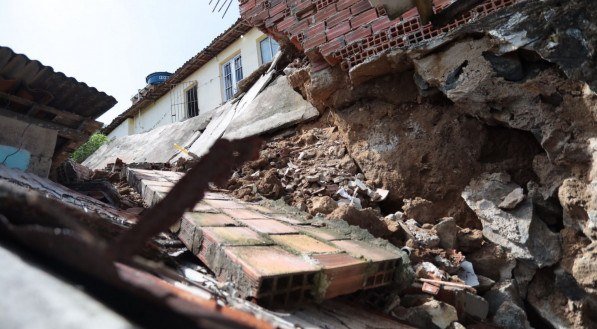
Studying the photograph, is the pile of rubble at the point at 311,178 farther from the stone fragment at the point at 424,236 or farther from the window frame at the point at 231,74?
the window frame at the point at 231,74

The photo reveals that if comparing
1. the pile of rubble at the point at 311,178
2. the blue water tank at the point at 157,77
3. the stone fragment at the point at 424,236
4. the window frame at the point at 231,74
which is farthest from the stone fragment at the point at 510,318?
the blue water tank at the point at 157,77

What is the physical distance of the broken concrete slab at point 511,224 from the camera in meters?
3.61

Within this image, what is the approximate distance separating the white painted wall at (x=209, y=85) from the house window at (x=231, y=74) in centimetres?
15

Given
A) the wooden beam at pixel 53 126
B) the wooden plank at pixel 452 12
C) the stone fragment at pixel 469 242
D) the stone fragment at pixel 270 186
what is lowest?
the stone fragment at pixel 469 242

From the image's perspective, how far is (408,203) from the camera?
429 cm

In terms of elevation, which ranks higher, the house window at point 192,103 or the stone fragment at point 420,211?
the house window at point 192,103

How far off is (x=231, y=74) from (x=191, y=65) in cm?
210

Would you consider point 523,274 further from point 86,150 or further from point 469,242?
point 86,150

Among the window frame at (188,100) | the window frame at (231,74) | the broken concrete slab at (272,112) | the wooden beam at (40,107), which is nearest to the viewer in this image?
the wooden beam at (40,107)

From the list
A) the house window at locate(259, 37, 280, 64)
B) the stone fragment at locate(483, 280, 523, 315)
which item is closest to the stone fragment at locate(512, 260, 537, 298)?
the stone fragment at locate(483, 280, 523, 315)

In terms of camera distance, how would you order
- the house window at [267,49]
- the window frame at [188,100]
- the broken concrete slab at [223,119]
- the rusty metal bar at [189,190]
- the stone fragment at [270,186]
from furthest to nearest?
1. the window frame at [188,100]
2. the house window at [267,49]
3. the broken concrete slab at [223,119]
4. the stone fragment at [270,186]
5. the rusty metal bar at [189,190]

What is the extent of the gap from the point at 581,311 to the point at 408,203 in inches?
69.5

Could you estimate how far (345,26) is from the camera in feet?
16.0

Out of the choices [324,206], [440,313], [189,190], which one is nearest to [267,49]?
[324,206]
